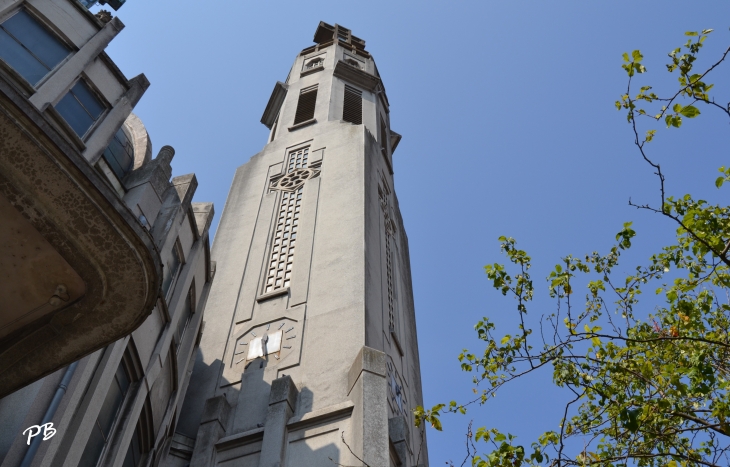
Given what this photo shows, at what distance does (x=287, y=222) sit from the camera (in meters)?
24.7

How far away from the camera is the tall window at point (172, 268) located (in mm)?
13941

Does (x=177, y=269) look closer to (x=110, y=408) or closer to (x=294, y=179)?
(x=110, y=408)

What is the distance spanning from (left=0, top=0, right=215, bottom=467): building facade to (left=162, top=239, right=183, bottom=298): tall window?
0.10ft

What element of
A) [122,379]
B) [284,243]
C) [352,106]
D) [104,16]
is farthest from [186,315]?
[352,106]

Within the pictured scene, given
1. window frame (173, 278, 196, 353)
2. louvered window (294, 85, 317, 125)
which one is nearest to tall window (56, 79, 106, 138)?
window frame (173, 278, 196, 353)

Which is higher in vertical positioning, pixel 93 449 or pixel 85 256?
pixel 93 449

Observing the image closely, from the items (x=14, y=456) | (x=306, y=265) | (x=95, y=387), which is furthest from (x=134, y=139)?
(x=306, y=265)

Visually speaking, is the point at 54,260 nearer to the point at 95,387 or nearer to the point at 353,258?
the point at 95,387

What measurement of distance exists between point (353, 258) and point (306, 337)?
3274 mm

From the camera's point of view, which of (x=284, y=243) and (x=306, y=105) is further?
(x=306, y=105)

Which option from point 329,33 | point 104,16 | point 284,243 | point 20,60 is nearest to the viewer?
point 20,60

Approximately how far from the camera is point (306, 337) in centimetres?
1859

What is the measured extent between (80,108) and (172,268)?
12.3 ft

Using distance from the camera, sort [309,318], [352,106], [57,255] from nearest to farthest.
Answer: [57,255]
[309,318]
[352,106]
